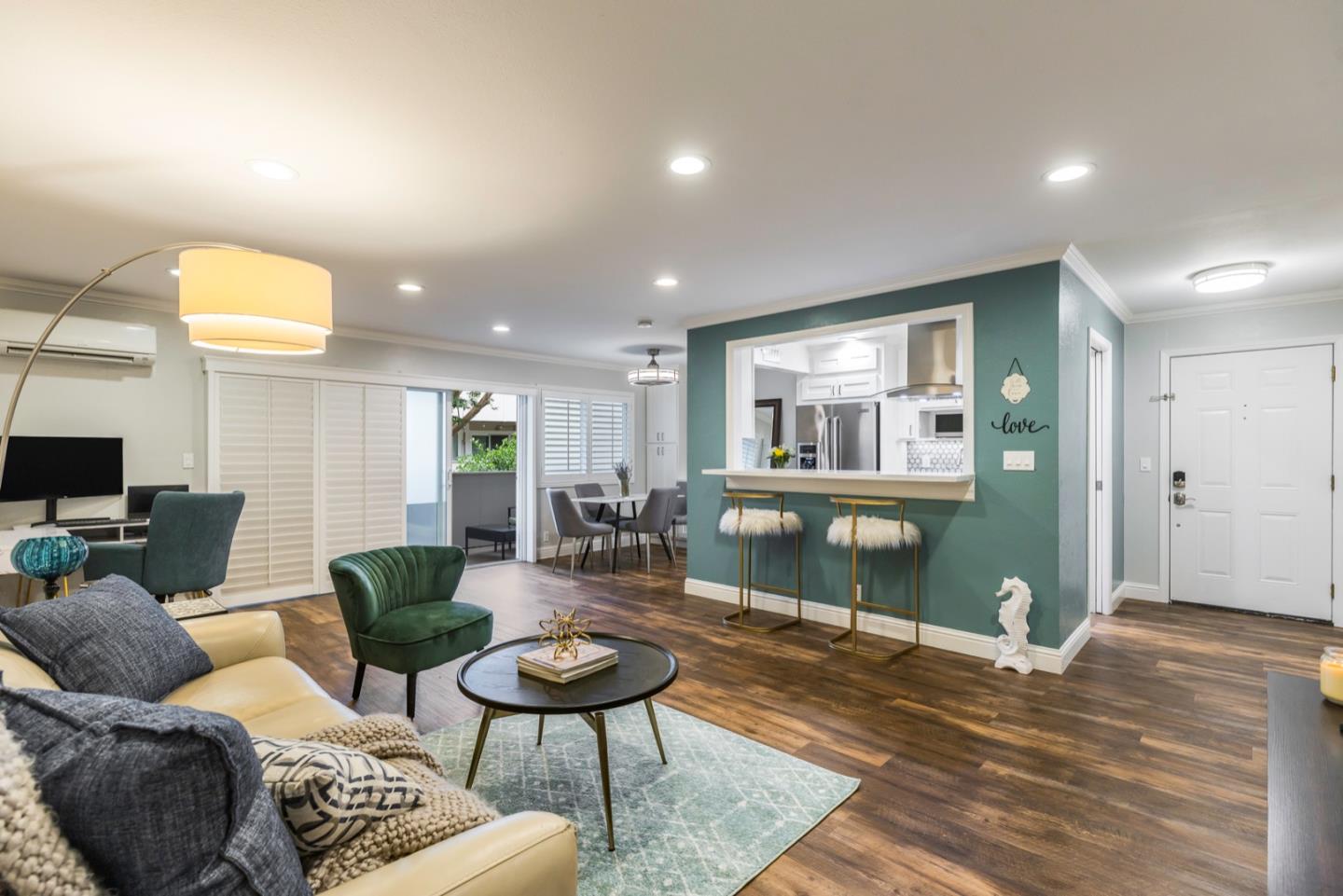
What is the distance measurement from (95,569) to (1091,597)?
6.73 meters

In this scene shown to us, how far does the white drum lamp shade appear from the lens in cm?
221

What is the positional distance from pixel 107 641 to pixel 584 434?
6244mm

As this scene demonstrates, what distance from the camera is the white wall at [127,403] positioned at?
4227mm

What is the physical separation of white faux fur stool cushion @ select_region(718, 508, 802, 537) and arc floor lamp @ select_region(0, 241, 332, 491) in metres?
2.98

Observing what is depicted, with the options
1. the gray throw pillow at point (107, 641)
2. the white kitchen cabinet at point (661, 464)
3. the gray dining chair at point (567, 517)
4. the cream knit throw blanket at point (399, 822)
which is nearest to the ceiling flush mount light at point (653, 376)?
the gray dining chair at point (567, 517)

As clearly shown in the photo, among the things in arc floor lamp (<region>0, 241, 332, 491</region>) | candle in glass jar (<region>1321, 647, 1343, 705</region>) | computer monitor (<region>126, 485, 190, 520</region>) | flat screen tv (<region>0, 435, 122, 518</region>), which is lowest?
candle in glass jar (<region>1321, 647, 1343, 705</region>)

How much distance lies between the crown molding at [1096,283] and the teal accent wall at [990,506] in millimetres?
128

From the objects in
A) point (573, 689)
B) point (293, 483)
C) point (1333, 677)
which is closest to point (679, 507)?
point (293, 483)

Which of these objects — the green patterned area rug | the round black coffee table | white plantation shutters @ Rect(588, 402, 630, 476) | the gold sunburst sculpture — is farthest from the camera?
white plantation shutters @ Rect(588, 402, 630, 476)

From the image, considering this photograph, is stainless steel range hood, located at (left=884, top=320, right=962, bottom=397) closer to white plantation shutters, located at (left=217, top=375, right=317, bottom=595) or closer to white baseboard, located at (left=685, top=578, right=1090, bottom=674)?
white baseboard, located at (left=685, top=578, right=1090, bottom=674)

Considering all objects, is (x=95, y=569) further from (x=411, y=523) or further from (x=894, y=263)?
(x=894, y=263)

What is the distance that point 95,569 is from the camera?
3.78 m

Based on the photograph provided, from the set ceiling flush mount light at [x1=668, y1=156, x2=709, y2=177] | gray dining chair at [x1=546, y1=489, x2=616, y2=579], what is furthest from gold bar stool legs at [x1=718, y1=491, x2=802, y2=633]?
ceiling flush mount light at [x1=668, y1=156, x2=709, y2=177]

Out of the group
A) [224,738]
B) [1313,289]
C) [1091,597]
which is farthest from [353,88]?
[1313,289]
